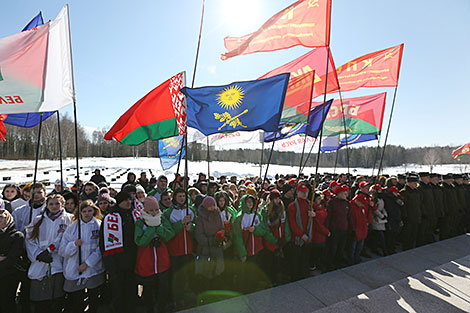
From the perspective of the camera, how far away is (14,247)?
287 cm

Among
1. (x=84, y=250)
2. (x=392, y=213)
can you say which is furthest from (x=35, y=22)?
(x=392, y=213)

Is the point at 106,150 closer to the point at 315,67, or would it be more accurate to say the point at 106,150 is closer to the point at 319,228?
the point at 315,67

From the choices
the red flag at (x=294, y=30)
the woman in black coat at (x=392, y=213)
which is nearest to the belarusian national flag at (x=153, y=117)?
the red flag at (x=294, y=30)

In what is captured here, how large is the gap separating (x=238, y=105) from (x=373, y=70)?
5244 millimetres

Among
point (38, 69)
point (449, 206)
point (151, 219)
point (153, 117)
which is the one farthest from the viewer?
point (449, 206)

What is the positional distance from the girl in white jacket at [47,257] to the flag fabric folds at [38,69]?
4.71 feet

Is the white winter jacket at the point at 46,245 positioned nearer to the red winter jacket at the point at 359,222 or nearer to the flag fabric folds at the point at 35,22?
the red winter jacket at the point at 359,222

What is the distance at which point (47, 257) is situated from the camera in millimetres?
2840

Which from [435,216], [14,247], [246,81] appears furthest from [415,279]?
[14,247]

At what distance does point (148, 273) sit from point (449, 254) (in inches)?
264

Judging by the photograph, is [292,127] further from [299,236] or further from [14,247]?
Answer: [14,247]

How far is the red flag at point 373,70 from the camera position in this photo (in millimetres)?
6602

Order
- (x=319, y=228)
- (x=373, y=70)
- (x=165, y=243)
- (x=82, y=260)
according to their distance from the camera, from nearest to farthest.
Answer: (x=82, y=260) → (x=165, y=243) → (x=319, y=228) → (x=373, y=70)

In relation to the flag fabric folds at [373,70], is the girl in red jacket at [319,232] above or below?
below
